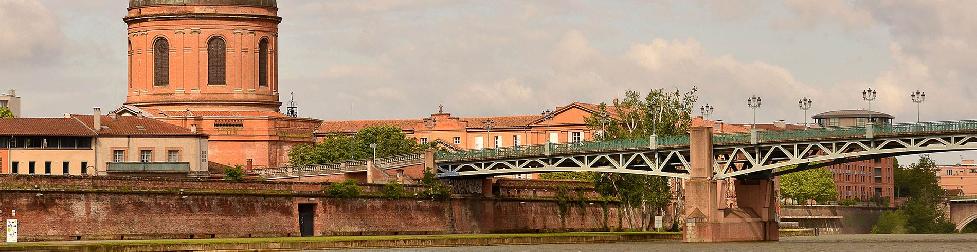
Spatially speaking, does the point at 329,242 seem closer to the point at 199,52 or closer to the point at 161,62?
the point at 199,52

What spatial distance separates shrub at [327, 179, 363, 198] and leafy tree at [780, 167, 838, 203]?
81818 mm

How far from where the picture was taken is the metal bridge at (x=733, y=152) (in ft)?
343

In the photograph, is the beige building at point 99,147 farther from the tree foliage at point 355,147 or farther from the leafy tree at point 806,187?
the leafy tree at point 806,187

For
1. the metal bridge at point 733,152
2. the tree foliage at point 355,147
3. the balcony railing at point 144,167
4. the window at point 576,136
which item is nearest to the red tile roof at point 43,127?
the balcony railing at point 144,167

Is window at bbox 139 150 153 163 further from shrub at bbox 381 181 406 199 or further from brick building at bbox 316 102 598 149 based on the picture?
brick building at bbox 316 102 598 149

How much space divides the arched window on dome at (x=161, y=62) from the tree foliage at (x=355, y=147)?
10.2 m

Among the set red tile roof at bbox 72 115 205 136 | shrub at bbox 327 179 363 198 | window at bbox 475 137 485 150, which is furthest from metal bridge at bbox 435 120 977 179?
window at bbox 475 137 485 150

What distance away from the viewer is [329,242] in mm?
97312

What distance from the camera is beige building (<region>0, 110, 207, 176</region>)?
122500 mm

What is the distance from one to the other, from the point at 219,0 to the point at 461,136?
32.8 m

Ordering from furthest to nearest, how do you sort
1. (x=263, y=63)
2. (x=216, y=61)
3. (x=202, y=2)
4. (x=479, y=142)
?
(x=479, y=142), (x=263, y=63), (x=216, y=61), (x=202, y=2)

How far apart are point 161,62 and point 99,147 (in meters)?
23.4

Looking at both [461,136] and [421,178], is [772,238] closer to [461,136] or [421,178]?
[421,178]

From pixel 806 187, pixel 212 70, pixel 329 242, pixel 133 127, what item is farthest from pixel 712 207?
pixel 806 187
